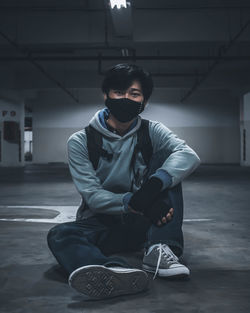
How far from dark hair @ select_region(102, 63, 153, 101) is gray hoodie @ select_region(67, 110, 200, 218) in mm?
→ 204

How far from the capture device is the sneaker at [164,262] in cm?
227

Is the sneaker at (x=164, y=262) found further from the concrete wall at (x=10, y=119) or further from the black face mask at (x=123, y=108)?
the concrete wall at (x=10, y=119)

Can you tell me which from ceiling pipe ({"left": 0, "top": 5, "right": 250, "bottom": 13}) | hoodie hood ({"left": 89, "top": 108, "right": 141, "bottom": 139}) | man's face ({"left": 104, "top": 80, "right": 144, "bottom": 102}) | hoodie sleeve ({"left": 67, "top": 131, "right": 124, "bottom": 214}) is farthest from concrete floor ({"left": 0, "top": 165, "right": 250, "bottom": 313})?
ceiling pipe ({"left": 0, "top": 5, "right": 250, "bottom": 13})

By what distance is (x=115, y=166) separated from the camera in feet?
8.45

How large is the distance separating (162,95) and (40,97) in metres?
6.01

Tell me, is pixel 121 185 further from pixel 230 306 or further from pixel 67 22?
pixel 67 22

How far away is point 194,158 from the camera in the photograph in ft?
8.47

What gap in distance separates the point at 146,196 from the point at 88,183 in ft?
1.27

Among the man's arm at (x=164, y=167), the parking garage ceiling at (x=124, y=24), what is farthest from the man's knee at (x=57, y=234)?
the parking garage ceiling at (x=124, y=24)

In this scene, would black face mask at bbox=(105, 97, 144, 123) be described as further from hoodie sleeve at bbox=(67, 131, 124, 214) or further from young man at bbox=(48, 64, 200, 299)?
hoodie sleeve at bbox=(67, 131, 124, 214)

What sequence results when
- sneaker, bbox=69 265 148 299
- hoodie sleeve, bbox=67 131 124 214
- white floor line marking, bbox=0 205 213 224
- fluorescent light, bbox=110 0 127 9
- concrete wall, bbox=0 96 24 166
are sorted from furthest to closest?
concrete wall, bbox=0 96 24 166 < fluorescent light, bbox=110 0 127 9 < white floor line marking, bbox=0 205 213 224 < hoodie sleeve, bbox=67 131 124 214 < sneaker, bbox=69 265 148 299

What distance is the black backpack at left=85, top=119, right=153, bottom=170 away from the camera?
258cm

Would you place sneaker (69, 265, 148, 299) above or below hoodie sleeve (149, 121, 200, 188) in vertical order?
below

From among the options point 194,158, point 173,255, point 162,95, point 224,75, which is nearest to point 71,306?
point 173,255
